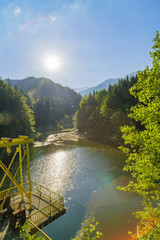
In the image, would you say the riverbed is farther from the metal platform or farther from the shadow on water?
the metal platform

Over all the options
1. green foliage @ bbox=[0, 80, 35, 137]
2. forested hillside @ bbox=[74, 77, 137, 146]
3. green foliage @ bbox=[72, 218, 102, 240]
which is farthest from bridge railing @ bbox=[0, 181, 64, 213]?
forested hillside @ bbox=[74, 77, 137, 146]

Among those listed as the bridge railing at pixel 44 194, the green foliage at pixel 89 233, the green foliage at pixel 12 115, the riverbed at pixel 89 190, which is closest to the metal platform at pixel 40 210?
the bridge railing at pixel 44 194

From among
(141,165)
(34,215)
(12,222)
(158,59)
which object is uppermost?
(158,59)

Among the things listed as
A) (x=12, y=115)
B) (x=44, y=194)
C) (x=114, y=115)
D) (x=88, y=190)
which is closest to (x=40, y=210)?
(x=44, y=194)

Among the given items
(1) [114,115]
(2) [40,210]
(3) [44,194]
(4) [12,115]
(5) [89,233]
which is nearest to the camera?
(5) [89,233]

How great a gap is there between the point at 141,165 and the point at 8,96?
50949 millimetres

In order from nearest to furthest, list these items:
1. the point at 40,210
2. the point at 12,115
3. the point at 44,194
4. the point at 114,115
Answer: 1. the point at 40,210
2. the point at 44,194
3. the point at 12,115
4. the point at 114,115

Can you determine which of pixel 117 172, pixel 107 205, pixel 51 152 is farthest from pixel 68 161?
pixel 107 205

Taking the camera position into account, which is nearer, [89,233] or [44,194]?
[89,233]

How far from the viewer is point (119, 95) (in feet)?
188

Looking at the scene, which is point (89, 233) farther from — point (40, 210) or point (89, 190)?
point (89, 190)

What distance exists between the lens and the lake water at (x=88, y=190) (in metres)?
15.8

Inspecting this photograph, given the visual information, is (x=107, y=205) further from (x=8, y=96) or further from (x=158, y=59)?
(x=8, y=96)

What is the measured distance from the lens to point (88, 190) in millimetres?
23422
